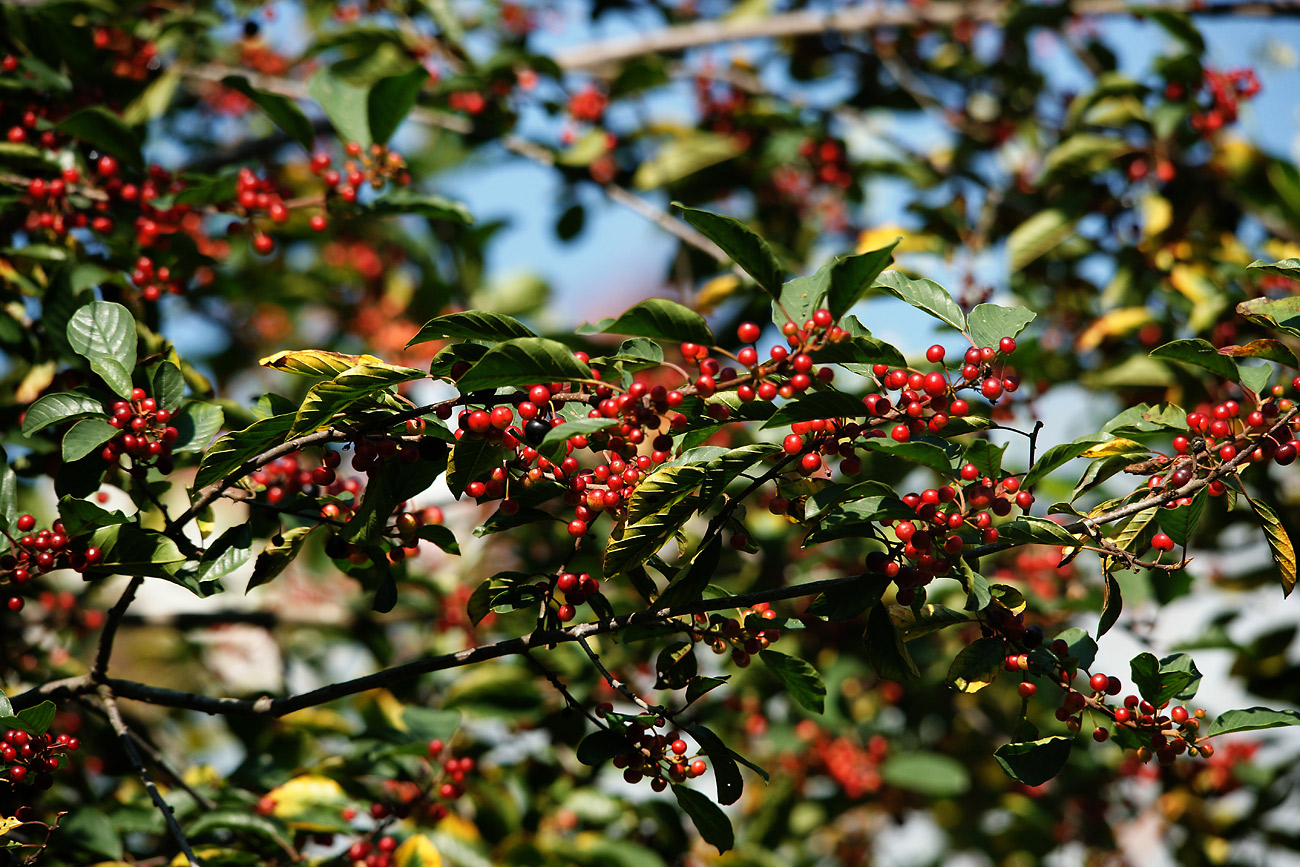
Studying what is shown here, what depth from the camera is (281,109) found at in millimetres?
2490

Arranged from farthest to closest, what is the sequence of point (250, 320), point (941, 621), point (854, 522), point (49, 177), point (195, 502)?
point (250, 320) < point (49, 177) < point (195, 502) < point (941, 621) < point (854, 522)

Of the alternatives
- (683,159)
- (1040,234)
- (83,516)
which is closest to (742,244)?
(83,516)

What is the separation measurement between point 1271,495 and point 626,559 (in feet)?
8.48

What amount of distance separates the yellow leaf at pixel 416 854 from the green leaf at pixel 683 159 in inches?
95.3

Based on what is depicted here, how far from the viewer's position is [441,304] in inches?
178

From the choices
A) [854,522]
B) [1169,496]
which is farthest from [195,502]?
[1169,496]

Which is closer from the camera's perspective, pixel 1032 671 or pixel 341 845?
pixel 1032 671

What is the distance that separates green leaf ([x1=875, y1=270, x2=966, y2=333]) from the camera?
157 cm

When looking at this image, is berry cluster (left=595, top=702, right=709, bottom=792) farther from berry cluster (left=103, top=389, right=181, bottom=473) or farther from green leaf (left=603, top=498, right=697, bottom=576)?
berry cluster (left=103, top=389, right=181, bottom=473)

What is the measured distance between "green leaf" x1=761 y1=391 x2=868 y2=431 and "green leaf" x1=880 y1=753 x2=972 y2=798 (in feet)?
8.66

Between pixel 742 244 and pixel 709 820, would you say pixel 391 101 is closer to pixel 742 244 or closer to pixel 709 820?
pixel 742 244

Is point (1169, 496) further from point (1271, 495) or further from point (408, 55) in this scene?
point (408, 55)

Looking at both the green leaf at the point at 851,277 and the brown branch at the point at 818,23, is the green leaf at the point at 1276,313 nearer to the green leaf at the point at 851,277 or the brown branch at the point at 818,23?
the green leaf at the point at 851,277

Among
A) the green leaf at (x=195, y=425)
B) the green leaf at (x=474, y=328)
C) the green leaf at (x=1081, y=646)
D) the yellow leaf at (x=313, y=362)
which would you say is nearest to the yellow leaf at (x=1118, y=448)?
the green leaf at (x=1081, y=646)
